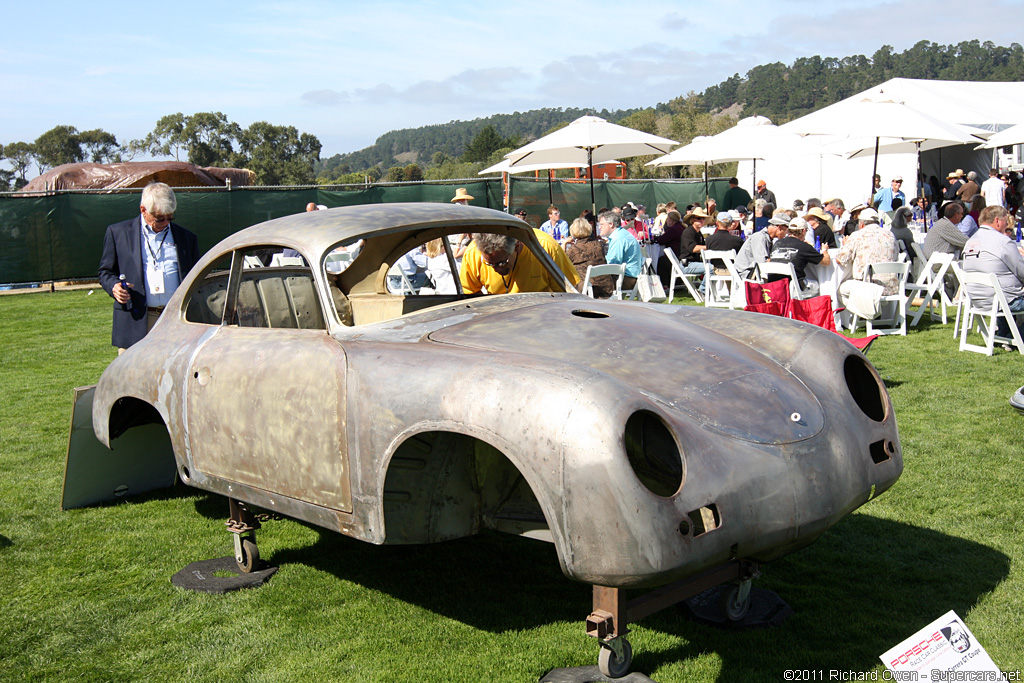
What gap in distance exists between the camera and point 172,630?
3730 millimetres

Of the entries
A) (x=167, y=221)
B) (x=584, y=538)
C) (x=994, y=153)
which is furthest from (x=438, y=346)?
(x=994, y=153)

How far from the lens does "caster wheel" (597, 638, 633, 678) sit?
296 cm

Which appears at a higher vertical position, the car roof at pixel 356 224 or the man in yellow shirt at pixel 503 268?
the car roof at pixel 356 224

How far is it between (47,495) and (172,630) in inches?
93.0

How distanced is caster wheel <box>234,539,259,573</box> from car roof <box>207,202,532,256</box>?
1.50 meters

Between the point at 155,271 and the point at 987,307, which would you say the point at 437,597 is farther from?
the point at 987,307

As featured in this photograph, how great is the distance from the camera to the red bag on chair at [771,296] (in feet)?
25.2

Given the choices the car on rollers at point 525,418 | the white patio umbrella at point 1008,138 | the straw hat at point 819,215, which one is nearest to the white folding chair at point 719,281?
the straw hat at point 819,215

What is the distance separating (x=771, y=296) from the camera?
25.8 ft

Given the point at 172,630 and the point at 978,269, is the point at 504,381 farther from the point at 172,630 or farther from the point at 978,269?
the point at 978,269

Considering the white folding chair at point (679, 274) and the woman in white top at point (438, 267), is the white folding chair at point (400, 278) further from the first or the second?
the white folding chair at point (679, 274)

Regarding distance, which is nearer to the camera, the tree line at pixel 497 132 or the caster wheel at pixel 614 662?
the caster wheel at pixel 614 662

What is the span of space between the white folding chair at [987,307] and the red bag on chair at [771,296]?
2.19 meters

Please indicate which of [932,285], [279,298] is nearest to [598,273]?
[932,285]
